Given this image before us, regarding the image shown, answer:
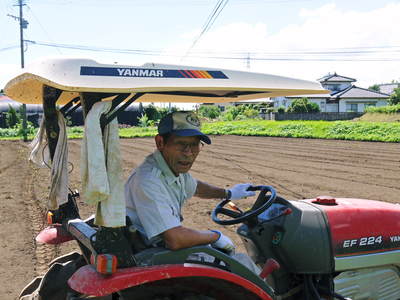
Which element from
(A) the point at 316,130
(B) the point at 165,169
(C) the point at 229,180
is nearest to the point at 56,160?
(B) the point at 165,169

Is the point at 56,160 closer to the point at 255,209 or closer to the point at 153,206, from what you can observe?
the point at 153,206

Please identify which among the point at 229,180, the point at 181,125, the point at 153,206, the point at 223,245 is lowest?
the point at 229,180

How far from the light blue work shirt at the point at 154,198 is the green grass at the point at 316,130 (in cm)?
1906

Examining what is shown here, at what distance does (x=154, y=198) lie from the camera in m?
2.32

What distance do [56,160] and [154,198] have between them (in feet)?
2.32

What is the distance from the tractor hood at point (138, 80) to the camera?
1892mm

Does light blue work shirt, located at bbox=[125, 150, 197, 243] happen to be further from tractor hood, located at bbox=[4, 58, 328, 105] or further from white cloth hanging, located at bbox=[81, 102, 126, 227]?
tractor hood, located at bbox=[4, 58, 328, 105]

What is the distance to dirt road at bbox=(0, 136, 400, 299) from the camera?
527 centimetres

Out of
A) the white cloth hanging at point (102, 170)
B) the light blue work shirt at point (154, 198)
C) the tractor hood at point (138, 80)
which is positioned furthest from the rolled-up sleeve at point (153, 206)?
the tractor hood at point (138, 80)

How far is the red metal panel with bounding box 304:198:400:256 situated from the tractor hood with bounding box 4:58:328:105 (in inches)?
31.6

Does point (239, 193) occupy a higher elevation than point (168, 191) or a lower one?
lower

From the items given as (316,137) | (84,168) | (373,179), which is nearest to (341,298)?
(84,168)

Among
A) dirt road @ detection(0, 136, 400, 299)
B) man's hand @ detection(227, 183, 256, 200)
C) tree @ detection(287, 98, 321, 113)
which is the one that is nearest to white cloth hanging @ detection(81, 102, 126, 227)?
dirt road @ detection(0, 136, 400, 299)

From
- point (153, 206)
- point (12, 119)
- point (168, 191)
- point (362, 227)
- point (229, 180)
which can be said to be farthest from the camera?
point (12, 119)
